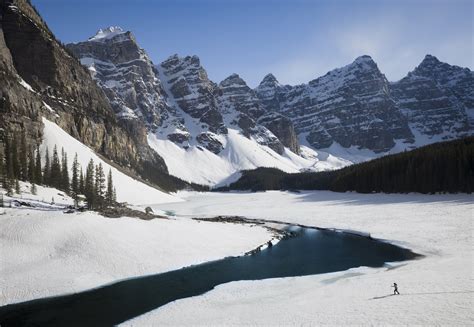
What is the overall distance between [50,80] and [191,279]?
490 ft

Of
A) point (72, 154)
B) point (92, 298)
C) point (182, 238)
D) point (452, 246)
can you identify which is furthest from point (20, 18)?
point (452, 246)

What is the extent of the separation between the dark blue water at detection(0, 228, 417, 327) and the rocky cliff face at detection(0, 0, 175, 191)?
99916mm

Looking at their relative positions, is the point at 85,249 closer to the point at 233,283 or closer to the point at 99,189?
the point at 233,283

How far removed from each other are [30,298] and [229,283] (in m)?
16.6

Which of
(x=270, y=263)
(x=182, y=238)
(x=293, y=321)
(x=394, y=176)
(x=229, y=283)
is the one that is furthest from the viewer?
(x=394, y=176)

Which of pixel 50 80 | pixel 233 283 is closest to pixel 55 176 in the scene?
pixel 233 283

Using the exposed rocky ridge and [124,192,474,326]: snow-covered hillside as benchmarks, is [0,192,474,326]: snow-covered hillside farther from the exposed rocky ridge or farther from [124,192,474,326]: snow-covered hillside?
the exposed rocky ridge

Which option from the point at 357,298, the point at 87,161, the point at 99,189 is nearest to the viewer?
the point at 357,298

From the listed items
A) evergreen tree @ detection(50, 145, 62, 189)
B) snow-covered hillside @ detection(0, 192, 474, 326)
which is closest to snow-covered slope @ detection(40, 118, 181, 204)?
evergreen tree @ detection(50, 145, 62, 189)

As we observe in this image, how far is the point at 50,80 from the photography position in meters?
154

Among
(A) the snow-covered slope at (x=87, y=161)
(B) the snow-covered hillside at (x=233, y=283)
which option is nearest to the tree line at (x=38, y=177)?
(A) the snow-covered slope at (x=87, y=161)

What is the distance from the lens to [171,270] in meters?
37.5

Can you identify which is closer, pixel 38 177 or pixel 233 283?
pixel 233 283

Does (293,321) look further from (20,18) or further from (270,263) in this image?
(20,18)
